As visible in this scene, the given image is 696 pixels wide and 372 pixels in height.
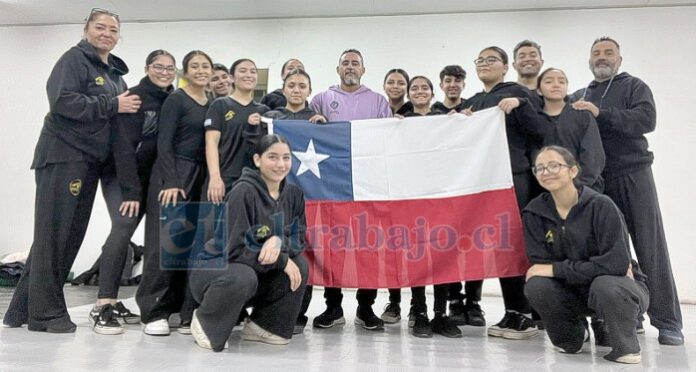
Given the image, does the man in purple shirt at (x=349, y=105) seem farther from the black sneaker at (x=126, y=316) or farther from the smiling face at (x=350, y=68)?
the black sneaker at (x=126, y=316)

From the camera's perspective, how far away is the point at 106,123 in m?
2.96

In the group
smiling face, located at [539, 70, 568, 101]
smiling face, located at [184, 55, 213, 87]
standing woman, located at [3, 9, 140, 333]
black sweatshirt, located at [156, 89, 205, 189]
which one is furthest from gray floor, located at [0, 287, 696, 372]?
smiling face, located at [184, 55, 213, 87]

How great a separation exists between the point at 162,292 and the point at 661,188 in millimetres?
5056

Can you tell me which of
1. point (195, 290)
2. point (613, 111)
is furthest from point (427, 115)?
point (195, 290)

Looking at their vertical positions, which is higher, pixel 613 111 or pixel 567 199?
pixel 613 111

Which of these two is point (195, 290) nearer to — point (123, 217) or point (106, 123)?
point (123, 217)

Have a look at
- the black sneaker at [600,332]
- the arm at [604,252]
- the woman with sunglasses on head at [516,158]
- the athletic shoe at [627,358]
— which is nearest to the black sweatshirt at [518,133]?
the woman with sunglasses on head at [516,158]

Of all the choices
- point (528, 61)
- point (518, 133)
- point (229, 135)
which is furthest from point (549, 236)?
point (229, 135)

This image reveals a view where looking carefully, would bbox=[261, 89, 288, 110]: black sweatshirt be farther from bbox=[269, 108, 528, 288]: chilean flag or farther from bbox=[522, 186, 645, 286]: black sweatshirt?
bbox=[522, 186, 645, 286]: black sweatshirt

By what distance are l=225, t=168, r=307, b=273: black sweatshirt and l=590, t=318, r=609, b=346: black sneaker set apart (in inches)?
60.1

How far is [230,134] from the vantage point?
295 cm

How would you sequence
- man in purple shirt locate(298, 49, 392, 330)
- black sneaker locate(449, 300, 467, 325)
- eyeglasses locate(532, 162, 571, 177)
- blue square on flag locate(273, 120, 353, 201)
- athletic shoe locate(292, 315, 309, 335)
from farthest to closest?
black sneaker locate(449, 300, 467, 325), man in purple shirt locate(298, 49, 392, 330), blue square on flag locate(273, 120, 353, 201), athletic shoe locate(292, 315, 309, 335), eyeglasses locate(532, 162, 571, 177)

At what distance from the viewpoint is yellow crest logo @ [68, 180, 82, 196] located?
9.45 feet

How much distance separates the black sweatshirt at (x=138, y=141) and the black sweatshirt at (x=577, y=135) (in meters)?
2.05
